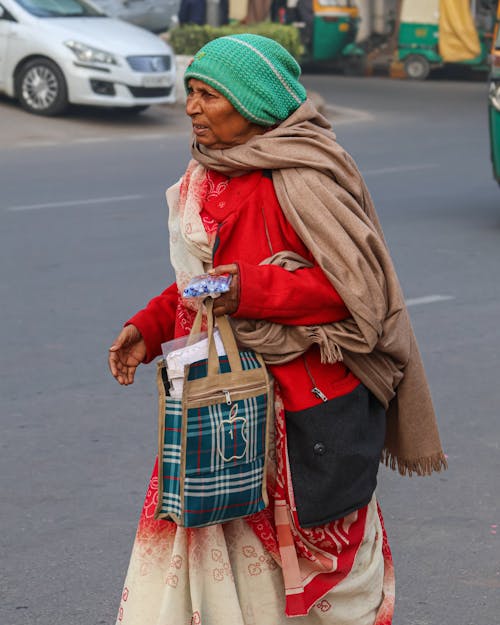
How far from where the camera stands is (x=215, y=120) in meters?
2.87

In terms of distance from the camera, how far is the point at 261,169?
2863 millimetres

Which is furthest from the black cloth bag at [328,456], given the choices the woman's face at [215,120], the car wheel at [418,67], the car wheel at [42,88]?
the car wheel at [418,67]

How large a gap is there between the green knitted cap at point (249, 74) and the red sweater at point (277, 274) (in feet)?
0.47

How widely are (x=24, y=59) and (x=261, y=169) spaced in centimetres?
1402

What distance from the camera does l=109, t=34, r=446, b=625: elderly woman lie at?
A: 2812 mm

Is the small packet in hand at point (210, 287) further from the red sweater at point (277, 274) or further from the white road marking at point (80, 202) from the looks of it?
the white road marking at point (80, 202)

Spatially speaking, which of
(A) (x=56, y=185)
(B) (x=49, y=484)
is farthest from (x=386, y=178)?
(B) (x=49, y=484)

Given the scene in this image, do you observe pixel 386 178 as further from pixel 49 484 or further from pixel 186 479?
pixel 186 479

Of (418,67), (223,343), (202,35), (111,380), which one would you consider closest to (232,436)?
(223,343)

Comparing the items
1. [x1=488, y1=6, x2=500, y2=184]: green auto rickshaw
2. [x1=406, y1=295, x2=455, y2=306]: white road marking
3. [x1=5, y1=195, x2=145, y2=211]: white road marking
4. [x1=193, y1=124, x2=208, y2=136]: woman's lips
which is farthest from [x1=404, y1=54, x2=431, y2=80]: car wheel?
[x1=193, y1=124, x2=208, y2=136]: woman's lips

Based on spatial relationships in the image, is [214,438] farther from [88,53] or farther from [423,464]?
[88,53]

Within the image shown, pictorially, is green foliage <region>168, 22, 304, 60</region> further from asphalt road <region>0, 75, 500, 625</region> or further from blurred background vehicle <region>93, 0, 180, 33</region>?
asphalt road <region>0, 75, 500, 625</region>

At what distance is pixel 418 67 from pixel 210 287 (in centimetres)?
2421

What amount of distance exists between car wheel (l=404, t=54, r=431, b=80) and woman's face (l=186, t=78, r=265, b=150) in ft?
78.2
